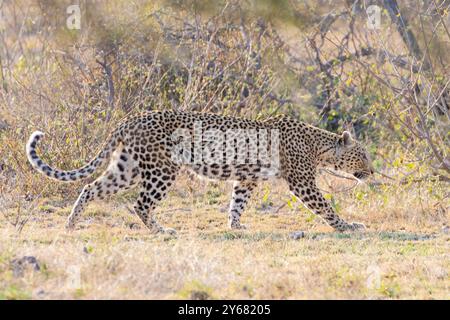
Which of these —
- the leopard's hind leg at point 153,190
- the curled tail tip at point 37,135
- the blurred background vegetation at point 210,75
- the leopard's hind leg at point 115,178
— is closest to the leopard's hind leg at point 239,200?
the leopard's hind leg at point 153,190

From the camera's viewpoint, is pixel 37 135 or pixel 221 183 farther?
pixel 221 183

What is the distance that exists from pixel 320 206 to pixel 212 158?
1317 millimetres

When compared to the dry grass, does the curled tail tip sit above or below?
above

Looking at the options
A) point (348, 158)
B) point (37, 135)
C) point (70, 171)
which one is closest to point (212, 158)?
point (70, 171)

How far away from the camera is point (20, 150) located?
10.9m

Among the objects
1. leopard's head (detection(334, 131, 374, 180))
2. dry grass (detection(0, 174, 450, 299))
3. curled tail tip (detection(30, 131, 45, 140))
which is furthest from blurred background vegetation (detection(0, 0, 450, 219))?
curled tail tip (detection(30, 131, 45, 140))

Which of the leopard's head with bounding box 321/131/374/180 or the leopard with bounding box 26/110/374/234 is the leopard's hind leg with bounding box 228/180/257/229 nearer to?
the leopard with bounding box 26/110/374/234

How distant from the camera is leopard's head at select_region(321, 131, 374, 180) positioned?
10.3 meters

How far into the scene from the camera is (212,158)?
9695 mm

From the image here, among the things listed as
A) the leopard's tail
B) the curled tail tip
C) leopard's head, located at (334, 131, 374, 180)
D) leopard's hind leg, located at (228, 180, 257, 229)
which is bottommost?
leopard's hind leg, located at (228, 180, 257, 229)

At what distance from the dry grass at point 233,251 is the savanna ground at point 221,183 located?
2 centimetres


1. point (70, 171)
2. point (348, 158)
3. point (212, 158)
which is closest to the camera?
point (70, 171)

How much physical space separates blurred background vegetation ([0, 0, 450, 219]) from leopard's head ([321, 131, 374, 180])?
0.30 m

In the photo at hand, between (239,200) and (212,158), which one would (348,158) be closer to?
(239,200)
